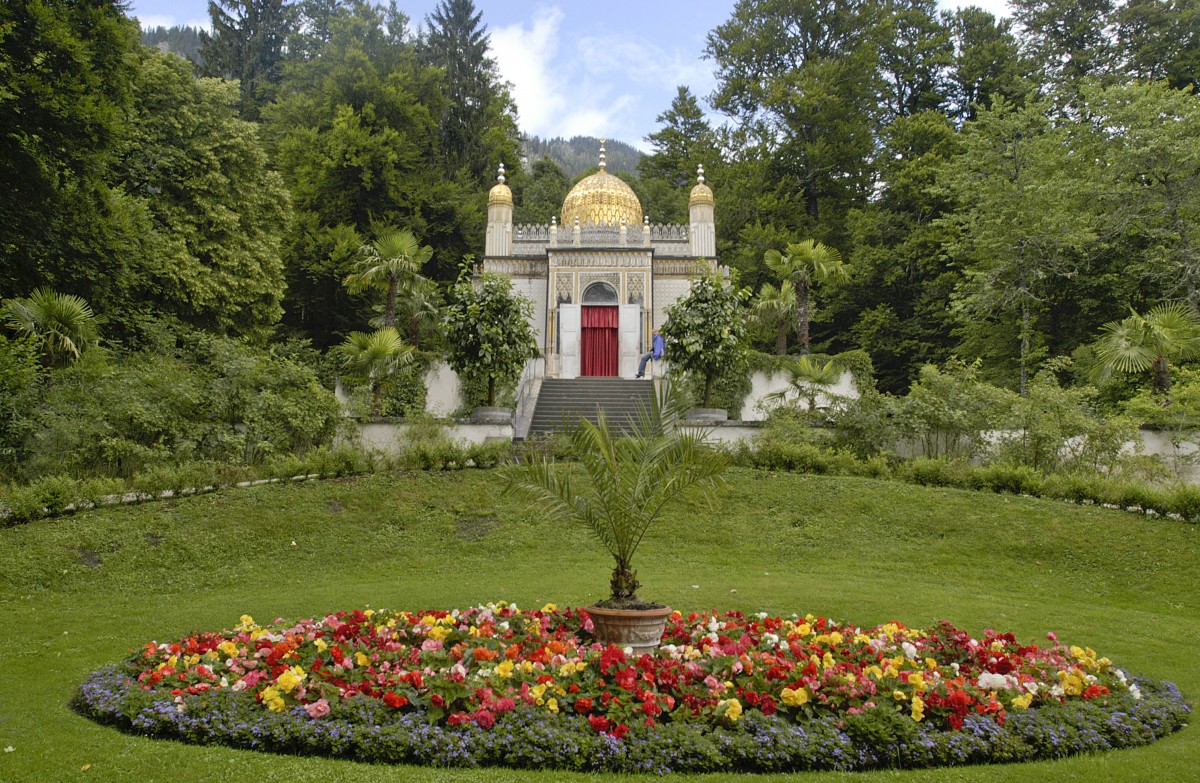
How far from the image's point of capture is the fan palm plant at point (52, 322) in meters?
17.6

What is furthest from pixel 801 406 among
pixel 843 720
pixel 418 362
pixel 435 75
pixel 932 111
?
pixel 435 75

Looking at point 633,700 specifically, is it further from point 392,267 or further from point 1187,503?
point 392,267

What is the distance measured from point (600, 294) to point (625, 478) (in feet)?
77.4

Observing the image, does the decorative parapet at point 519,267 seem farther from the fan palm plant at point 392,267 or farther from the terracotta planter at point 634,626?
the terracotta planter at point 634,626

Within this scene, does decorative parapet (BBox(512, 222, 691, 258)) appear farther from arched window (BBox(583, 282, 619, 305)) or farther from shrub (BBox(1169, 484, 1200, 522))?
shrub (BBox(1169, 484, 1200, 522))

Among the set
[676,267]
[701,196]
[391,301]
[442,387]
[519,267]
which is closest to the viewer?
[391,301]

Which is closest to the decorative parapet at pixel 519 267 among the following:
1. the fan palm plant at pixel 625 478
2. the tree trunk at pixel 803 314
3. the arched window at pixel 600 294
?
the arched window at pixel 600 294

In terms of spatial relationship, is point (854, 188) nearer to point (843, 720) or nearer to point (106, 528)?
point (106, 528)

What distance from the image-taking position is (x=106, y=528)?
1345 cm

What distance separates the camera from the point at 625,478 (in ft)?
28.0

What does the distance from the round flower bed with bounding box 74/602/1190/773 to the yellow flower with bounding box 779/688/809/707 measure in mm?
Answer: 17

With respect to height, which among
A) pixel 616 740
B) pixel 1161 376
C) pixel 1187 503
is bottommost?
pixel 616 740

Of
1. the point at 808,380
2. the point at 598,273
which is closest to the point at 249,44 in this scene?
the point at 598,273

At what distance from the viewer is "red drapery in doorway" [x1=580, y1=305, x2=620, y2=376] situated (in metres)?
31.4
